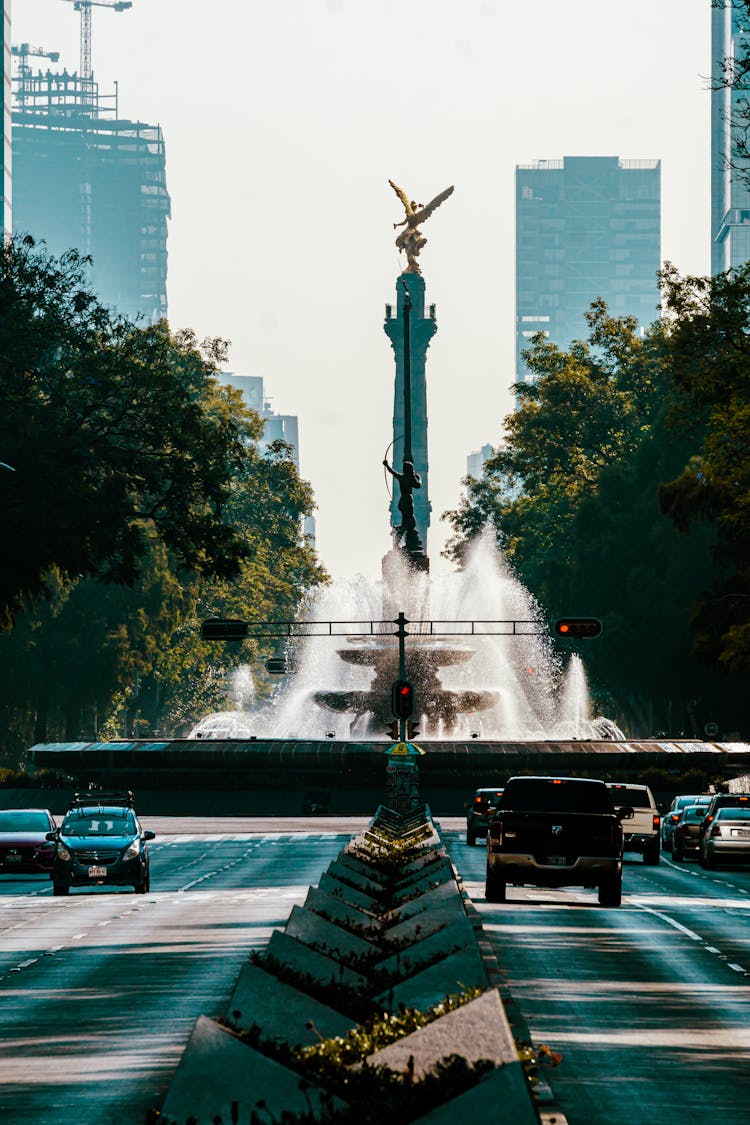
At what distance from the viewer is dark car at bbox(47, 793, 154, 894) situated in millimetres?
40562

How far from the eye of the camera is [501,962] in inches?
961

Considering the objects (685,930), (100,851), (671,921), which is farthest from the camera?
(100,851)

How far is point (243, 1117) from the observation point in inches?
381

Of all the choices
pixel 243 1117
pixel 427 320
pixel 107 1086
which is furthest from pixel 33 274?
pixel 427 320

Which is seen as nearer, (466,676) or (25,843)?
(25,843)

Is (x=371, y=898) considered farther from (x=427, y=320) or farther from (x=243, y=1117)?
(x=427, y=320)

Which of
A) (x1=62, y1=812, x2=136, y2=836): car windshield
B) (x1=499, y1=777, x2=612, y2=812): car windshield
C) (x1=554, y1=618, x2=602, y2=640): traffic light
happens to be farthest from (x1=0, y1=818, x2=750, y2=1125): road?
(x1=554, y1=618, x2=602, y2=640): traffic light

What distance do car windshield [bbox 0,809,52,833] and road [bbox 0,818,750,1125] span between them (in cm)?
310

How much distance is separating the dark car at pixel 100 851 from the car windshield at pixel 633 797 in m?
13.8

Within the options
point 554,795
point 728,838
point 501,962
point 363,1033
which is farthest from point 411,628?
point 363,1033

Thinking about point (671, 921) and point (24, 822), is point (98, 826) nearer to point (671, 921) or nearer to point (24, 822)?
point (24, 822)

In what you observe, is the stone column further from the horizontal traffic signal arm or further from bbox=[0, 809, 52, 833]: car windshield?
bbox=[0, 809, 52, 833]: car windshield

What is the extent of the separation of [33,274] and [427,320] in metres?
120

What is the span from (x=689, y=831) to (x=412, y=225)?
98.2 m
